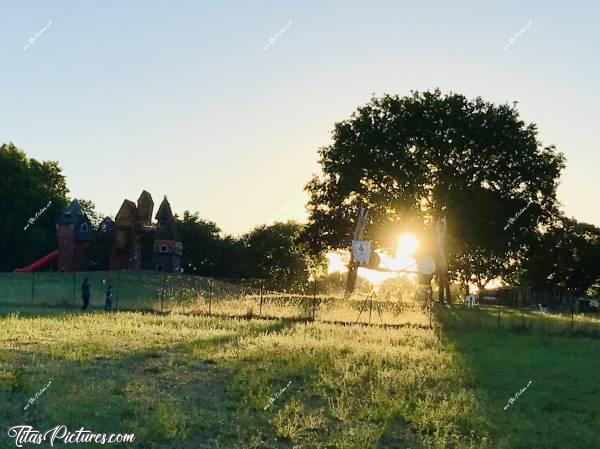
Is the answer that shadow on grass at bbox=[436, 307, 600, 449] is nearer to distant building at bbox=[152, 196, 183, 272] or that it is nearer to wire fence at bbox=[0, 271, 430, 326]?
wire fence at bbox=[0, 271, 430, 326]

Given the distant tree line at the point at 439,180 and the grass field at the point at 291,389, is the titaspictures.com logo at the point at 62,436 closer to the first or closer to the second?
the grass field at the point at 291,389

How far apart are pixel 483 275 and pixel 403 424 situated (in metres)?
64.9

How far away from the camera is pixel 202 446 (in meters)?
11.4

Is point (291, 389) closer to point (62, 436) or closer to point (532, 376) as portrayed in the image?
point (62, 436)

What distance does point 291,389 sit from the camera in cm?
1612

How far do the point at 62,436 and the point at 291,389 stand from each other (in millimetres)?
5952

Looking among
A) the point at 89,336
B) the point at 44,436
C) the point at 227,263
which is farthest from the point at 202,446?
the point at 227,263

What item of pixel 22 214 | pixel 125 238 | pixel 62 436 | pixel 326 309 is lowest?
pixel 62 436

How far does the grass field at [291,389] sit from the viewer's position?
12375 mm

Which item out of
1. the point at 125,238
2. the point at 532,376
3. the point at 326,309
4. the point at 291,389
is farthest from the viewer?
the point at 125,238

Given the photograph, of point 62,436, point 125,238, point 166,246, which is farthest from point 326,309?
point 125,238

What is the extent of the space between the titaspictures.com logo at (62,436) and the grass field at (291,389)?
0.20m

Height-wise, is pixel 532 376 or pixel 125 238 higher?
pixel 125 238

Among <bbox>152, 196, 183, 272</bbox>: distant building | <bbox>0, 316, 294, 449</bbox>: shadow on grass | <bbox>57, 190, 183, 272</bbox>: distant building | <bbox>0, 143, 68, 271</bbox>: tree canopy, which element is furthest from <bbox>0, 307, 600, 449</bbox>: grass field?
<bbox>0, 143, 68, 271</bbox>: tree canopy
